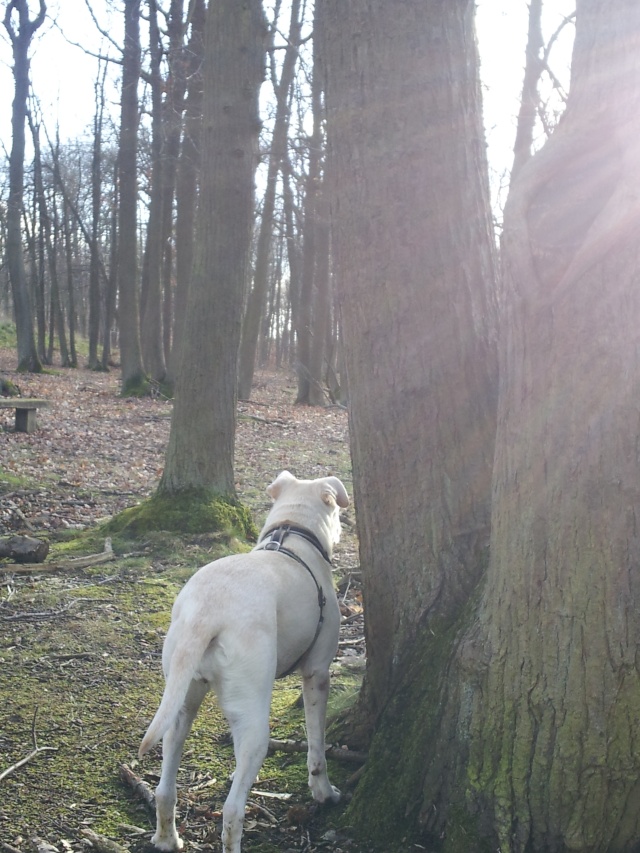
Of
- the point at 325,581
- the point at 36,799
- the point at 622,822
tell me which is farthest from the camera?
the point at 325,581

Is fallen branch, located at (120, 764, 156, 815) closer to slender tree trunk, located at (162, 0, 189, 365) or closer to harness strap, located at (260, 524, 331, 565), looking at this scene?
harness strap, located at (260, 524, 331, 565)

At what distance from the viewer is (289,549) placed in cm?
408

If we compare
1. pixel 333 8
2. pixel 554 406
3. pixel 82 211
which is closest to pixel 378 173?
pixel 333 8

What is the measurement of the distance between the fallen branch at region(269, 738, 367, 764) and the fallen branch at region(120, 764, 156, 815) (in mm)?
734

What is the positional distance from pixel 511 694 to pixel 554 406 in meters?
1.09

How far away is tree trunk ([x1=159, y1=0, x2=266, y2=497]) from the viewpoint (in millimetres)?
8898

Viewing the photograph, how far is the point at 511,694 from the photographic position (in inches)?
119

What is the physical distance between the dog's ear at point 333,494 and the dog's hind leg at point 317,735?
0.99 meters

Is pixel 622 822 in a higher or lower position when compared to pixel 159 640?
higher

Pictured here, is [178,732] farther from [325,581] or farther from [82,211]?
[82,211]

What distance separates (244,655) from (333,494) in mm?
1443

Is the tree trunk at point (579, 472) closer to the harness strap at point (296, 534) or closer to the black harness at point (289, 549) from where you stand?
the black harness at point (289, 549)

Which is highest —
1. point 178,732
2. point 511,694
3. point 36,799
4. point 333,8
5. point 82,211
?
point 82,211

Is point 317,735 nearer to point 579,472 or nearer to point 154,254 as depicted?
point 579,472
